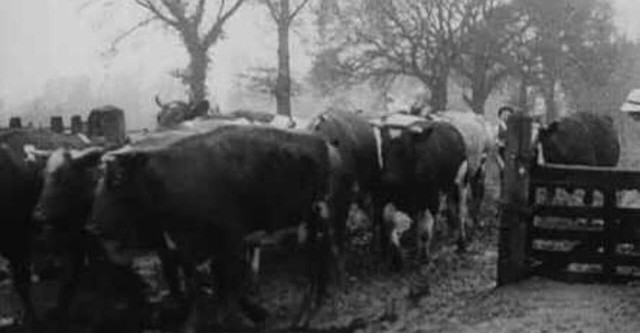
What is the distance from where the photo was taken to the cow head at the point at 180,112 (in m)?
16.0

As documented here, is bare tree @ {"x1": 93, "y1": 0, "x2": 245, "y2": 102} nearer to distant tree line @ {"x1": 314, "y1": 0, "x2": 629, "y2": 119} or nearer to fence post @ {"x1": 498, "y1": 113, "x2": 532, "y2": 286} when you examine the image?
distant tree line @ {"x1": 314, "y1": 0, "x2": 629, "y2": 119}

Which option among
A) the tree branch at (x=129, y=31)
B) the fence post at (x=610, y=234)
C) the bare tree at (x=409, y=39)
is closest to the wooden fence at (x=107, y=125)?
the fence post at (x=610, y=234)

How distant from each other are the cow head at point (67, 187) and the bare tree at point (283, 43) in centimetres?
2753

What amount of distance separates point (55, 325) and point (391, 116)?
6.56m

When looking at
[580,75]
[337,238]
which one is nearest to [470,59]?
[580,75]

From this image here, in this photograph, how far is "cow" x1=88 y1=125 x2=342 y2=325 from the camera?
905 centimetres

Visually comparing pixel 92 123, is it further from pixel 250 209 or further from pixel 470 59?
pixel 470 59

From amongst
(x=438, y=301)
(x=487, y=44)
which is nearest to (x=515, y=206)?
(x=438, y=301)

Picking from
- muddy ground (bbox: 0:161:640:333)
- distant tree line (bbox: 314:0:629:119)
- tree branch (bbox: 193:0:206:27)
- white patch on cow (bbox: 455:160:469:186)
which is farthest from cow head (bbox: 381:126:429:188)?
distant tree line (bbox: 314:0:629:119)

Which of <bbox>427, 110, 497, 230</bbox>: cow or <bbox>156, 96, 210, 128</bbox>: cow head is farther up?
<bbox>156, 96, 210, 128</bbox>: cow head

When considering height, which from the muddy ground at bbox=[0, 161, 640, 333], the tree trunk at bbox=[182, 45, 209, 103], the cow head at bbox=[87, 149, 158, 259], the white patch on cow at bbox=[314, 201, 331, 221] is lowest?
the muddy ground at bbox=[0, 161, 640, 333]

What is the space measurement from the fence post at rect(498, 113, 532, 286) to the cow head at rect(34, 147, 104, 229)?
449 centimetres

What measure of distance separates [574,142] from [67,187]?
10.7 m

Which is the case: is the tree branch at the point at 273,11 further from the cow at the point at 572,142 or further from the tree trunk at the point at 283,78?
the cow at the point at 572,142
